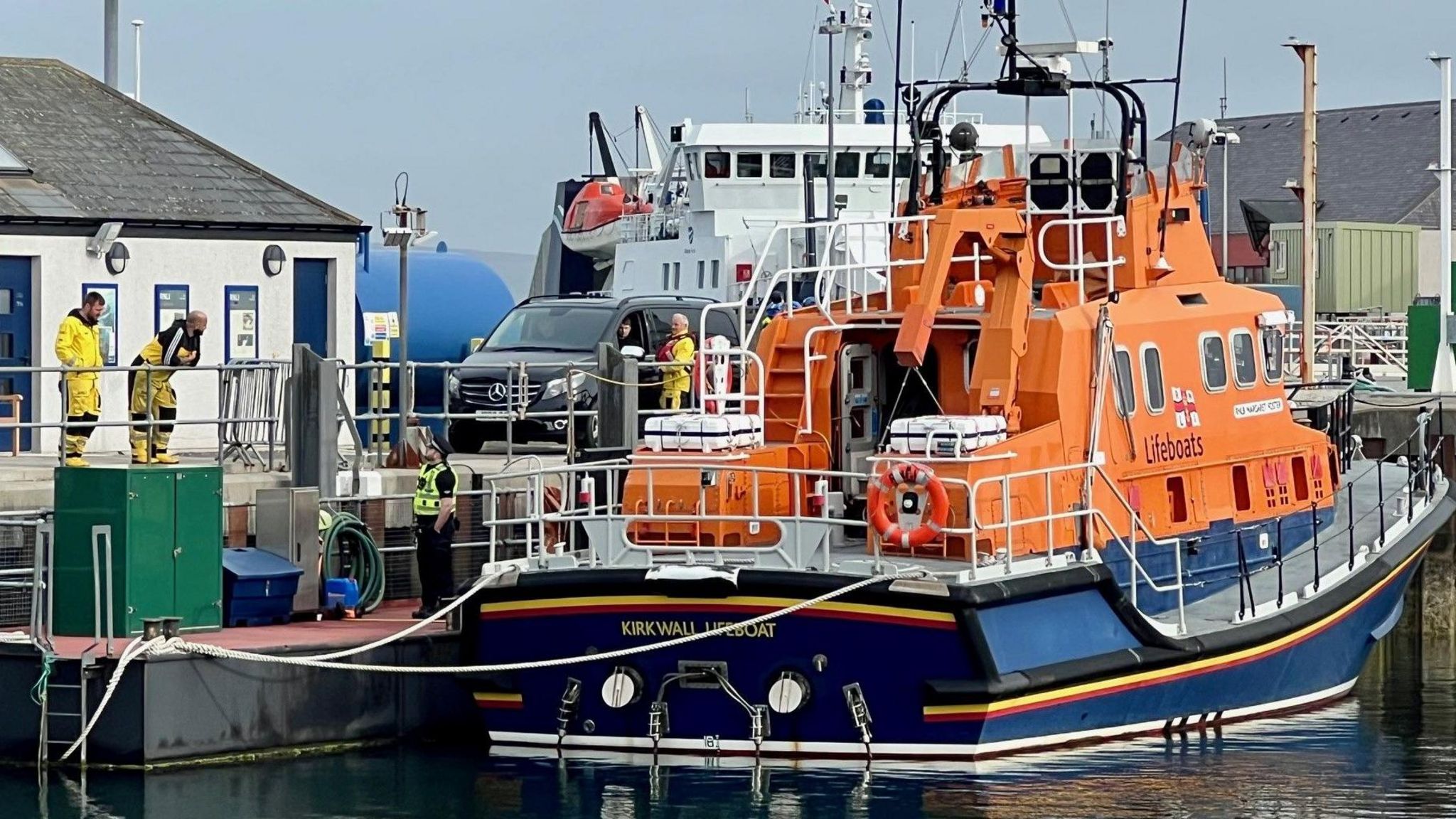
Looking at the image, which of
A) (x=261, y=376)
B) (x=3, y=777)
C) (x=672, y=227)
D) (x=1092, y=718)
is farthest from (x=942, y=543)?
(x=672, y=227)

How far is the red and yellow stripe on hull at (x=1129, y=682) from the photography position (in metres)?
13.6

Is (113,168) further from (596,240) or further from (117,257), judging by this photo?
(596,240)

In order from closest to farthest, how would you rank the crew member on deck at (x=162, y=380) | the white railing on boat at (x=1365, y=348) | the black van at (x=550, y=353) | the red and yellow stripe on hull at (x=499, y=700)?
the red and yellow stripe on hull at (x=499, y=700) → the crew member on deck at (x=162, y=380) → the black van at (x=550, y=353) → the white railing on boat at (x=1365, y=348)

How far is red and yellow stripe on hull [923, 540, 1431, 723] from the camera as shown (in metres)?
13.6

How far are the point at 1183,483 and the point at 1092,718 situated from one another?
2.16m

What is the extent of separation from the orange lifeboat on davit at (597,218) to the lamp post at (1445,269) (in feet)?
65.9

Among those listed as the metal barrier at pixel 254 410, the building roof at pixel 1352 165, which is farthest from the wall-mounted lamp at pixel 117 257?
the building roof at pixel 1352 165

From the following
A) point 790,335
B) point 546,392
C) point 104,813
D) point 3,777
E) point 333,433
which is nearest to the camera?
point 104,813

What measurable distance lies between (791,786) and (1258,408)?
5.13 meters

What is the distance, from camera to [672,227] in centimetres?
3872

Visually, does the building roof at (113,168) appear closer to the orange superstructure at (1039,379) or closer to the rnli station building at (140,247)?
the rnli station building at (140,247)

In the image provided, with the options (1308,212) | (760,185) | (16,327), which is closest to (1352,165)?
(760,185)

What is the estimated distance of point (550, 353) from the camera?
2247cm

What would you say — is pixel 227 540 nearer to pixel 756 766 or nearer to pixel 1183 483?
pixel 756 766
